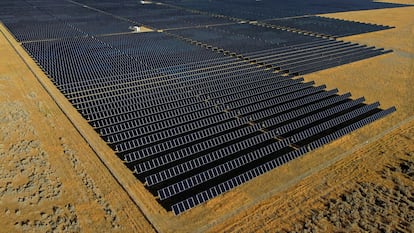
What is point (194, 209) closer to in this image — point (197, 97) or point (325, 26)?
point (197, 97)

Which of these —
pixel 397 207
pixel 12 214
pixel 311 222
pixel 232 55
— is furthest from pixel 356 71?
pixel 12 214

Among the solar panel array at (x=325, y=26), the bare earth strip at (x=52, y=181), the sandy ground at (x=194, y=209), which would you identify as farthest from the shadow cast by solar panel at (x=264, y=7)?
the bare earth strip at (x=52, y=181)

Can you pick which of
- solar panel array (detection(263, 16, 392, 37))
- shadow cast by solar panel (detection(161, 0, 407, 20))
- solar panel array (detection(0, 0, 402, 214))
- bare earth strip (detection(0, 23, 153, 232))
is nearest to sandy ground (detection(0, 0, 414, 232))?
bare earth strip (detection(0, 23, 153, 232))

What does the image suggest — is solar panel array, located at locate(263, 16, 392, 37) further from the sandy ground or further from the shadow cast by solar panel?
the sandy ground

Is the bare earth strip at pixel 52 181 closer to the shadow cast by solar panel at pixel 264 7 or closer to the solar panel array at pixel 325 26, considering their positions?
the solar panel array at pixel 325 26

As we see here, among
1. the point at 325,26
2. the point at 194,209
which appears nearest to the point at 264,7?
the point at 325,26
